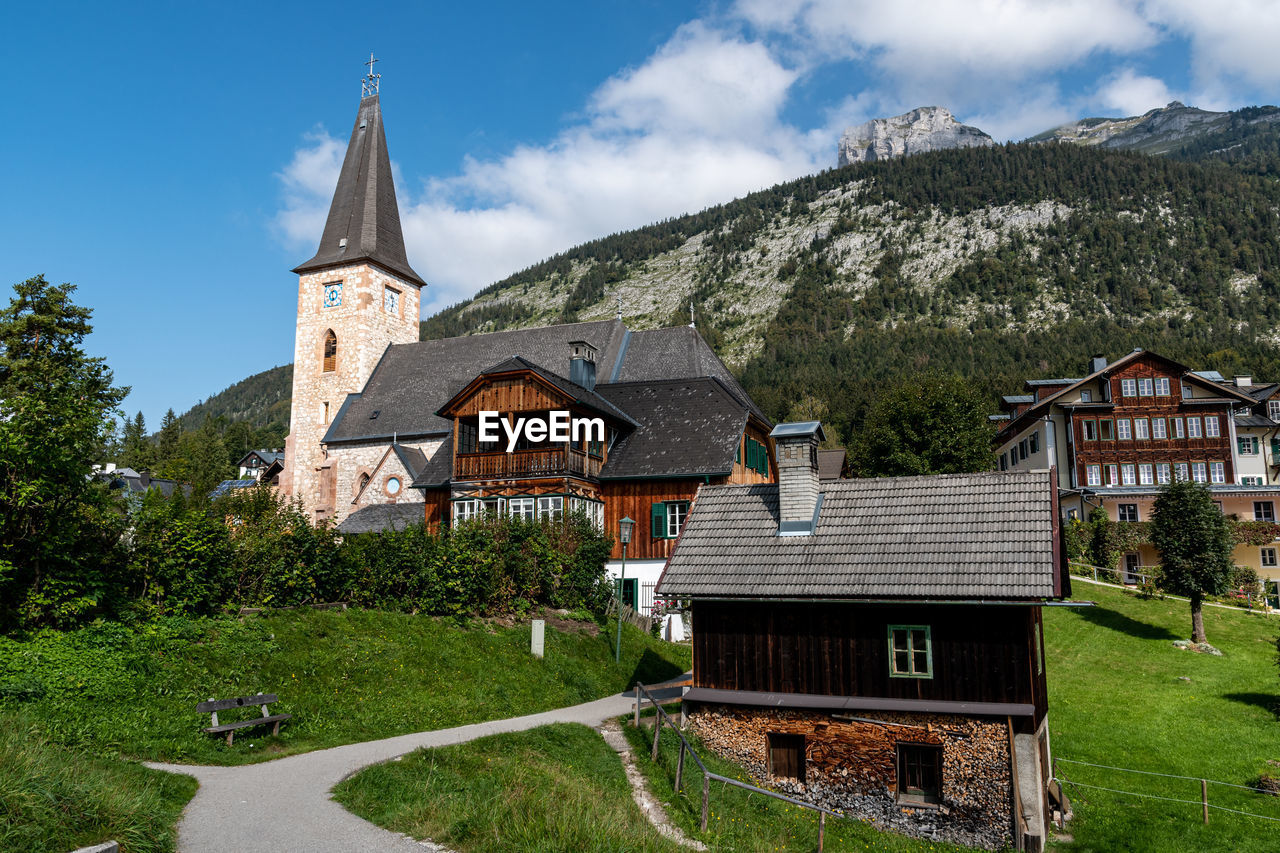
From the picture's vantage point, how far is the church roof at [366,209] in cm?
5375

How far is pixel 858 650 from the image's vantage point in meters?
15.5

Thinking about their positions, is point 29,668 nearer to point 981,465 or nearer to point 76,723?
point 76,723

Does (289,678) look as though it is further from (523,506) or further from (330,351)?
(330,351)

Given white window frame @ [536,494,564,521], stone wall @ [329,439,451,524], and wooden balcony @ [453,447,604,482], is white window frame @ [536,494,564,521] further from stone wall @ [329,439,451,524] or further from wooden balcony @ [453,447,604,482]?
stone wall @ [329,439,451,524]

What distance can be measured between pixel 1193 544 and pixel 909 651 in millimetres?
21085

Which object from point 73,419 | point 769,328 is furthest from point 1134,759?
point 769,328

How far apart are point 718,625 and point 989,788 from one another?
527cm

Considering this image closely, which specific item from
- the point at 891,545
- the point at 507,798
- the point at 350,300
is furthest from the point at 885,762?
the point at 350,300

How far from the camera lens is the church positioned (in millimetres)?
31812

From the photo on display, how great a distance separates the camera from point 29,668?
12844mm

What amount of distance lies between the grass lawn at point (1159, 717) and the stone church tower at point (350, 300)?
126ft

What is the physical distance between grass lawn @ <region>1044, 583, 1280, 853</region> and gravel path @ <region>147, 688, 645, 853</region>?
442 inches

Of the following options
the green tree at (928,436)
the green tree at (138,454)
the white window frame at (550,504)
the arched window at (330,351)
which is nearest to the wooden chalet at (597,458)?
the white window frame at (550,504)

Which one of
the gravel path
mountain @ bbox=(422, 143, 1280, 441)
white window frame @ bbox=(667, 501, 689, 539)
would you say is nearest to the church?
white window frame @ bbox=(667, 501, 689, 539)
